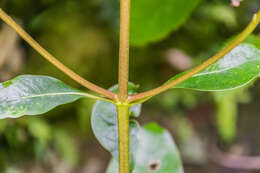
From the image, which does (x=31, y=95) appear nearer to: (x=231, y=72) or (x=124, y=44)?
(x=124, y=44)

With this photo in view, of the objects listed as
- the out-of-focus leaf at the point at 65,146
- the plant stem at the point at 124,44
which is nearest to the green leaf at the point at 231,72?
the plant stem at the point at 124,44

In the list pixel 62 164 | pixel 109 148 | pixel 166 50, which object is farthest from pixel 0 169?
pixel 109 148

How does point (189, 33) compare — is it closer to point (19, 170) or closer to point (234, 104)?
point (234, 104)

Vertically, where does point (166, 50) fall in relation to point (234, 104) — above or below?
above

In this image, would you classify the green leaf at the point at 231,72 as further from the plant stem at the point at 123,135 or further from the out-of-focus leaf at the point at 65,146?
the out-of-focus leaf at the point at 65,146

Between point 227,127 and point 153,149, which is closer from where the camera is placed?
point 153,149

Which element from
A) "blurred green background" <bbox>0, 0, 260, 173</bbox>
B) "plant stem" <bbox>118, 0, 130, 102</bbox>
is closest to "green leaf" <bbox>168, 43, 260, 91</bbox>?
"plant stem" <bbox>118, 0, 130, 102</bbox>

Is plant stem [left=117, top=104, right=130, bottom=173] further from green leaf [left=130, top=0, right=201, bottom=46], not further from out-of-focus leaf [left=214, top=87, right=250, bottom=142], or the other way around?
out-of-focus leaf [left=214, top=87, right=250, bottom=142]
